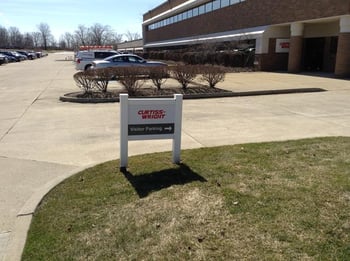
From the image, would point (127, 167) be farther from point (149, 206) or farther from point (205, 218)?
point (205, 218)

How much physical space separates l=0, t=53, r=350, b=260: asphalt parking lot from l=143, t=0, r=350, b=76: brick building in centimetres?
1001

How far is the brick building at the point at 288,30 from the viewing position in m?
22.3

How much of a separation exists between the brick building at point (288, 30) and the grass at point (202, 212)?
61.9 ft

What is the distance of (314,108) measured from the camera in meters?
11.3

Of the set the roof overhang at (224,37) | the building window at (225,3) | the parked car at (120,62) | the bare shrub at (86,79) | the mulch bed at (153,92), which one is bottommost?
the mulch bed at (153,92)

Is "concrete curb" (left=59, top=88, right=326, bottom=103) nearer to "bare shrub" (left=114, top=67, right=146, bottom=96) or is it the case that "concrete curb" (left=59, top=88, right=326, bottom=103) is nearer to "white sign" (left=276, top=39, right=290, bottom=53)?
"bare shrub" (left=114, top=67, right=146, bottom=96)

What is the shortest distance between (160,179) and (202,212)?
112 centimetres

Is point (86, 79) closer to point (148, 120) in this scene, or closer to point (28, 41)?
point (148, 120)

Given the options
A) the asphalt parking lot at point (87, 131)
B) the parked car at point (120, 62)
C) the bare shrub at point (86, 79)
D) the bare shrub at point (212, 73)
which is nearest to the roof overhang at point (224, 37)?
the parked car at point (120, 62)

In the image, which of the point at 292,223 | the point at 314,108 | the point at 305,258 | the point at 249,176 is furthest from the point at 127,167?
the point at 314,108

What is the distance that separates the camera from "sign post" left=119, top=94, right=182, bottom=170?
5102mm

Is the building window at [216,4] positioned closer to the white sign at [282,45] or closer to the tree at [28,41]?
the white sign at [282,45]

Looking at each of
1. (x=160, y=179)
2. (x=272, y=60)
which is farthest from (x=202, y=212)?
(x=272, y=60)

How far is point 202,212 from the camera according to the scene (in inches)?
155
